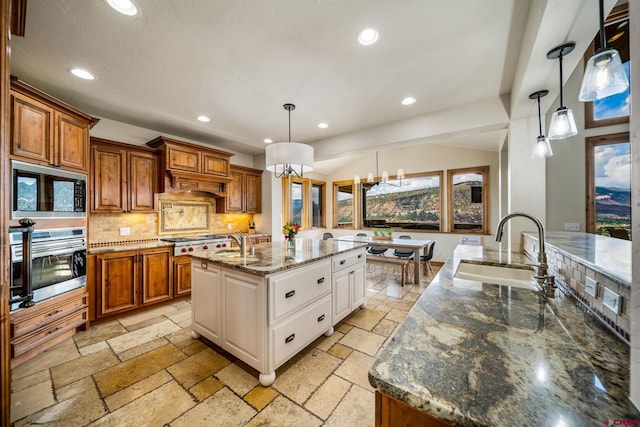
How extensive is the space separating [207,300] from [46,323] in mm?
1476

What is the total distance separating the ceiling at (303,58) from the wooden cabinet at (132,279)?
1.92 m

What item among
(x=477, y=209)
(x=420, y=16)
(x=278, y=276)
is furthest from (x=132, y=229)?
(x=477, y=209)

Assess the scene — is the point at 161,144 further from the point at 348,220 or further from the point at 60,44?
the point at 348,220

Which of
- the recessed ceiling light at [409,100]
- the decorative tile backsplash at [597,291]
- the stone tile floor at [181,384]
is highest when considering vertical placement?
the recessed ceiling light at [409,100]

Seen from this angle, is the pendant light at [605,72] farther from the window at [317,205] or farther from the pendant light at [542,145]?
the window at [317,205]

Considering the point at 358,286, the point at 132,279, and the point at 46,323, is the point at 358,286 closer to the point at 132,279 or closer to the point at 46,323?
the point at 132,279

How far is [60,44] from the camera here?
74.2 inches

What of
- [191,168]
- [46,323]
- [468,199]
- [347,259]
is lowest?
[46,323]

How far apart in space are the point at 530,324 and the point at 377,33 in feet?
6.77

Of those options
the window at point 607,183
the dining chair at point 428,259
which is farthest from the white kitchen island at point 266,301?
the window at point 607,183

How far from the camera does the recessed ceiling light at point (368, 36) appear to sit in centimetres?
179

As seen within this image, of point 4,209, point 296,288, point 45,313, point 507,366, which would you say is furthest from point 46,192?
point 507,366

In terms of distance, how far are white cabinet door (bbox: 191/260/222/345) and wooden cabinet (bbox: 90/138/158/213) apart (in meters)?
1.77

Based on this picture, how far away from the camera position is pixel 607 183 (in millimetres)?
3195
